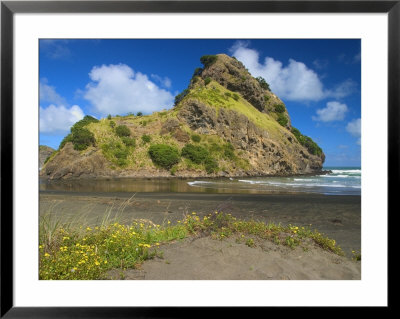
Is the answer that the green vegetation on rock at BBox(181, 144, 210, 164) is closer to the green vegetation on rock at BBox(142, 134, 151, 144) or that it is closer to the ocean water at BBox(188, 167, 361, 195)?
the green vegetation on rock at BBox(142, 134, 151, 144)

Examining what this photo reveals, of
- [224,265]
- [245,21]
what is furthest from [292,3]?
[224,265]

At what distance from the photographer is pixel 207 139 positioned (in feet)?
102

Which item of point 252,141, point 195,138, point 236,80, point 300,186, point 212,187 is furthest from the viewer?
point 236,80

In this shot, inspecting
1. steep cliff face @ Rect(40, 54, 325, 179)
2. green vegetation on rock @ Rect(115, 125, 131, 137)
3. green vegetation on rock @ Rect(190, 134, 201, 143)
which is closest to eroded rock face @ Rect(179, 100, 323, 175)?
steep cliff face @ Rect(40, 54, 325, 179)

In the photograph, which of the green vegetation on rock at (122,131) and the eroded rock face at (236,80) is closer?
the green vegetation on rock at (122,131)

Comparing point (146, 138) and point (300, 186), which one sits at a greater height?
point (146, 138)

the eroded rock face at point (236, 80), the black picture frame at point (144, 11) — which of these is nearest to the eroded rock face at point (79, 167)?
the black picture frame at point (144, 11)

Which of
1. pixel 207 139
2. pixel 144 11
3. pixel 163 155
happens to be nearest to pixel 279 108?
pixel 207 139

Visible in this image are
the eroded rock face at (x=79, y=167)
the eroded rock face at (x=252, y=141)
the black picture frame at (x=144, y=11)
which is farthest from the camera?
the eroded rock face at (x=252, y=141)

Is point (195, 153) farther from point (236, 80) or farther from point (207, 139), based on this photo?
point (236, 80)

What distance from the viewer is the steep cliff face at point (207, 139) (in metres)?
22.8

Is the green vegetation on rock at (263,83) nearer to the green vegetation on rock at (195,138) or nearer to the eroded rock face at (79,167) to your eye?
the green vegetation on rock at (195,138)

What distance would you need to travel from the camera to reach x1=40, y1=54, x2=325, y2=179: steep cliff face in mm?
22750

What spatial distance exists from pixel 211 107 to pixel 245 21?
106ft
